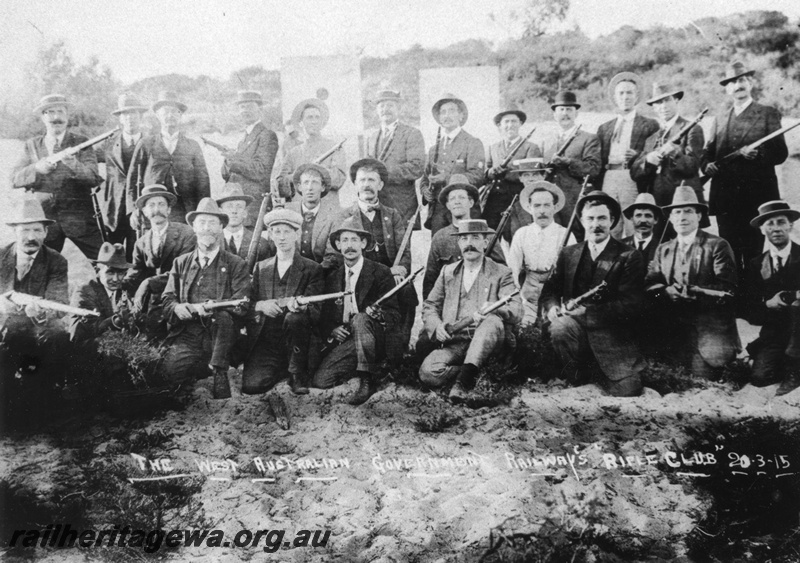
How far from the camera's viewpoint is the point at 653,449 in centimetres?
511

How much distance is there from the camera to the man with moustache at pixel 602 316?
17.0ft

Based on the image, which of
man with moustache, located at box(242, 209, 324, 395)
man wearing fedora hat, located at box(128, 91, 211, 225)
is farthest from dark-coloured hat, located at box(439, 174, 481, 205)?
man wearing fedora hat, located at box(128, 91, 211, 225)

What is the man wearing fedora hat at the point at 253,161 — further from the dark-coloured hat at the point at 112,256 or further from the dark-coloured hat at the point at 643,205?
the dark-coloured hat at the point at 643,205

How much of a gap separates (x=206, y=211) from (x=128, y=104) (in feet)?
4.18

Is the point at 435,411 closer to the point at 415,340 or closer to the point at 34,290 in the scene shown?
the point at 415,340

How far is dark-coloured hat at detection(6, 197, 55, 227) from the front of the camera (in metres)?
5.53

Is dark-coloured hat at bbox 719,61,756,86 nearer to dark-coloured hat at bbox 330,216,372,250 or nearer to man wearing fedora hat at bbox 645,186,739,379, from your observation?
man wearing fedora hat at bbox 645,186,739,379

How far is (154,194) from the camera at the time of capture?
552 centimetres

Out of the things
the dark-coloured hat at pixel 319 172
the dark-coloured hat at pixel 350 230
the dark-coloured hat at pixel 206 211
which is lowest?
the dark-coloured hat at pixel 350 230

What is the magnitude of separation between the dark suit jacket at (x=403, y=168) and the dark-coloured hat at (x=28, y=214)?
121 inches

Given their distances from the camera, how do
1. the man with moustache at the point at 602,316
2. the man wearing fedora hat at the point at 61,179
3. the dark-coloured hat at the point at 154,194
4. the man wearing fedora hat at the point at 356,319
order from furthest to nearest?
1. the man wearing fedora hat at the point at 61,179
2. the dark-coloured hat at the point at 154,194
3. the man wearing fedora hat at the point at 356,319
4. the man with moustache at the point at 602,316

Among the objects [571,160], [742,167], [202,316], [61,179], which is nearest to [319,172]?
[202,316]

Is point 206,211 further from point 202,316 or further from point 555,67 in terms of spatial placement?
point 555,67

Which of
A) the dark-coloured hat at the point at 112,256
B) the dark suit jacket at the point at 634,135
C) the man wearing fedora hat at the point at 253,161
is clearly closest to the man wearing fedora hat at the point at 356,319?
the man wearing fedora hat at the point at 253,161
